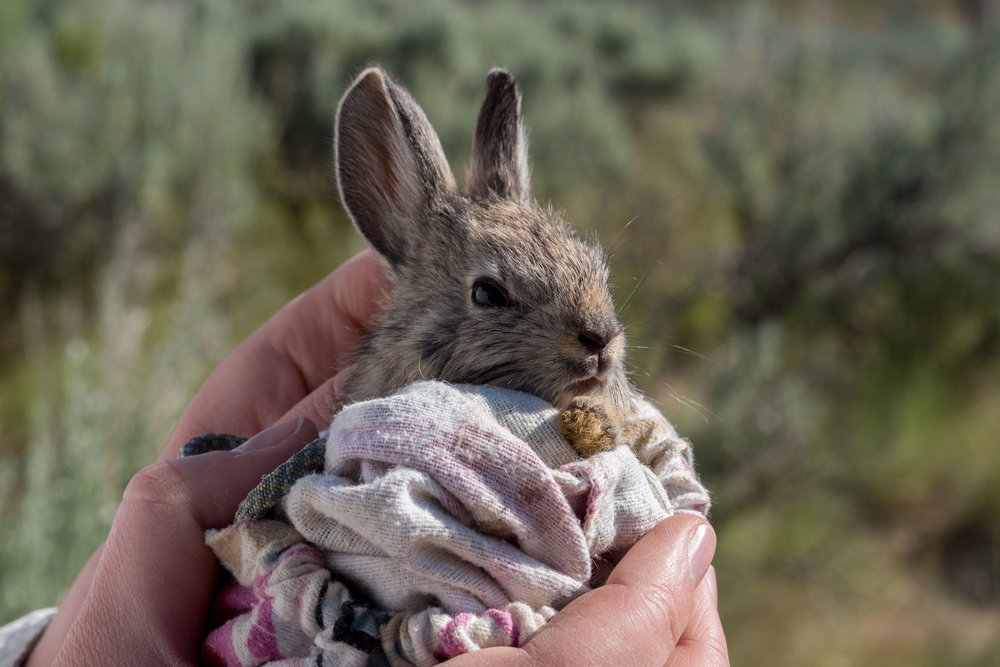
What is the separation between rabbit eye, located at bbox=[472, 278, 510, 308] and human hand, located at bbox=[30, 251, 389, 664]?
593 millimetres

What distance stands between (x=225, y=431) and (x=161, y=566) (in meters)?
1.18

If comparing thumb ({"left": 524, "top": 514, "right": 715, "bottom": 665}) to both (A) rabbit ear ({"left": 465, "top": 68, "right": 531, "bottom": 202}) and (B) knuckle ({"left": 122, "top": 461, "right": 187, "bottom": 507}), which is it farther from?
(A) rabbit ear ({"left": 465, "top": 68, "right": 531, "bottom": 202})

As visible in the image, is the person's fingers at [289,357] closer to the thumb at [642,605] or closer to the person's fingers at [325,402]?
the person's fingers at [325,402]

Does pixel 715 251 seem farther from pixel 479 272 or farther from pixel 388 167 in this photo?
pixel 479 272

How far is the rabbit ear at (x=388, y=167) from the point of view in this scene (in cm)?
279

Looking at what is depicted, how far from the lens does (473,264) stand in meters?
2.52

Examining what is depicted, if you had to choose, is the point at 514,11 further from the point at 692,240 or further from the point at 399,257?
the point at 399,257

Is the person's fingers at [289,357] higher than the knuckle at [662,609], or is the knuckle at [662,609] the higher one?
the person's fingers at [289,357]

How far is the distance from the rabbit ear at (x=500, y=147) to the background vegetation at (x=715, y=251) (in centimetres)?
222

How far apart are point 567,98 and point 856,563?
540cm

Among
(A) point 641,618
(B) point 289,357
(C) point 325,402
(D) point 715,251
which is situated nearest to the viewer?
(A) point 641,618

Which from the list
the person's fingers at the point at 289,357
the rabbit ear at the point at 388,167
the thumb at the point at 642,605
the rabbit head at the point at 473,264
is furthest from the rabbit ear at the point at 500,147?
the thumb at the point at 642,605

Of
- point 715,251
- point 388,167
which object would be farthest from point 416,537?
point 715,251

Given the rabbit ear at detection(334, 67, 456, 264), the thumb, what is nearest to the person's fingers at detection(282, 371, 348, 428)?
the rabbit ear at detection(334, 67, 456, 264)
